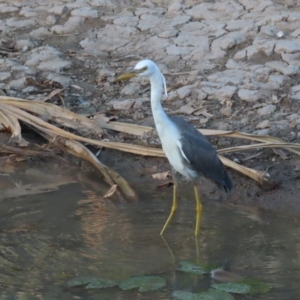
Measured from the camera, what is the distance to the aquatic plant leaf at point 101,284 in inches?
191

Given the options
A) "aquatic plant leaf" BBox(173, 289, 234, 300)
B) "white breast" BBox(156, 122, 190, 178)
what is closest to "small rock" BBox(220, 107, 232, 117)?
"white breast" BBox(156, 122, 190, 178)

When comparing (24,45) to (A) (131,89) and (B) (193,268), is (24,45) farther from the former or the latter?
(B) (193,268)

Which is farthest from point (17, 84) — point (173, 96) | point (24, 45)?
point (173, 96)

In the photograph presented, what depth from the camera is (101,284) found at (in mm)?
4875

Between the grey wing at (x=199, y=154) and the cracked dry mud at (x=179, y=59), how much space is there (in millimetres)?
644

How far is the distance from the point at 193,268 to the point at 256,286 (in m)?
0.52

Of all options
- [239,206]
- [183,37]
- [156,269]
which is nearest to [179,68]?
[183,37]

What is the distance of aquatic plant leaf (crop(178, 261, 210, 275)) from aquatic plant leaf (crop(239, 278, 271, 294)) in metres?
0.32

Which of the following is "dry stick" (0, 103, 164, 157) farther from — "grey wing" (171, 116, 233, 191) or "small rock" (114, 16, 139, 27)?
"small rock" (114, 16, 139, 27)

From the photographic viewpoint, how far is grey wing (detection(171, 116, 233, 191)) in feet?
19.0

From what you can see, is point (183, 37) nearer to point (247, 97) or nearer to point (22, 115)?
point (247, 97)

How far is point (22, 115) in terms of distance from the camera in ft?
24.3

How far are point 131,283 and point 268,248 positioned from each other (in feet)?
3.84

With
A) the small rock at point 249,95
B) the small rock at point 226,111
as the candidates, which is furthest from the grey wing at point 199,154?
the small rock at point 249,95
